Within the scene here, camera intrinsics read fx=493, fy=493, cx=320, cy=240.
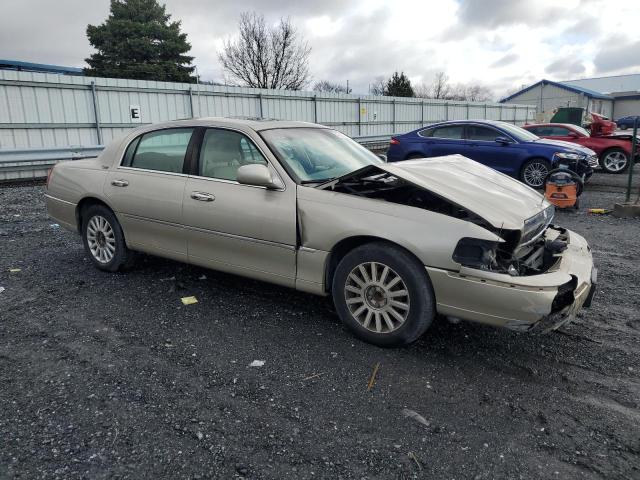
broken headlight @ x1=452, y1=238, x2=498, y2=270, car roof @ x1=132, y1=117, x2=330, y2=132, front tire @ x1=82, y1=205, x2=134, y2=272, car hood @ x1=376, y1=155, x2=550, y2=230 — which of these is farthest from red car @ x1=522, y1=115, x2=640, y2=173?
front tire @ x1=82, y1=205, x2=134, y2=272

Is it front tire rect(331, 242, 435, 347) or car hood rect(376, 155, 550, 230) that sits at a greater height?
car hood rect(376, 155, 550, 230)

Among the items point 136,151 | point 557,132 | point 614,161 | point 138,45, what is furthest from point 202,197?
point 138,45

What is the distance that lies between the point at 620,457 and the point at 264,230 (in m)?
2.66

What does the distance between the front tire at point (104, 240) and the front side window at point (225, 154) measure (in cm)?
129

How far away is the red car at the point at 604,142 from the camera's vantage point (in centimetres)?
1377

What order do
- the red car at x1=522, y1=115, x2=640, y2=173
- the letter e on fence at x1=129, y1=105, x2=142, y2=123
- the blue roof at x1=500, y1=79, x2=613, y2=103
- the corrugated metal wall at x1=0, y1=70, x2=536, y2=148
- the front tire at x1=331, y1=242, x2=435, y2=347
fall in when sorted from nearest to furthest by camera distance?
1. the front tire at x1=331, y1=242, x2=435, y2=347
2. the corrugated metal wall at x1=0, y1=70, x2=536, y2=148
3. the red car at x1=522, y1=115, x2=640, y2=173
4. the letter e on fence at x1=129, y1=105, x2=142, y2=123
5. the blue roof at x1=500, y1=79, x2=613, y2=103

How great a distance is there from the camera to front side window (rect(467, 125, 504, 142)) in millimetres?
11180

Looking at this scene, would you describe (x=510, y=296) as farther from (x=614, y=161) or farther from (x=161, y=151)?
(x=614, y=161)

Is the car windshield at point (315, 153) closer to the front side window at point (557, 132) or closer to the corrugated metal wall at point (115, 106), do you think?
the corrugated metal wall at point (115, 106)

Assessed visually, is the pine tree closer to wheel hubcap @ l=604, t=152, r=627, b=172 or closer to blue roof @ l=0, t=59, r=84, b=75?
blue roof @ l=0, t=59, r=84, b=75

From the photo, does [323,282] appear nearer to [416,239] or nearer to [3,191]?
[416,239]

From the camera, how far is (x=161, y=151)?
4.72m

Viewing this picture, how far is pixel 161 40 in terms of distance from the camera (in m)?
36.9

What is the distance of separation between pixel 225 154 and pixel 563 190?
22.3 ft
